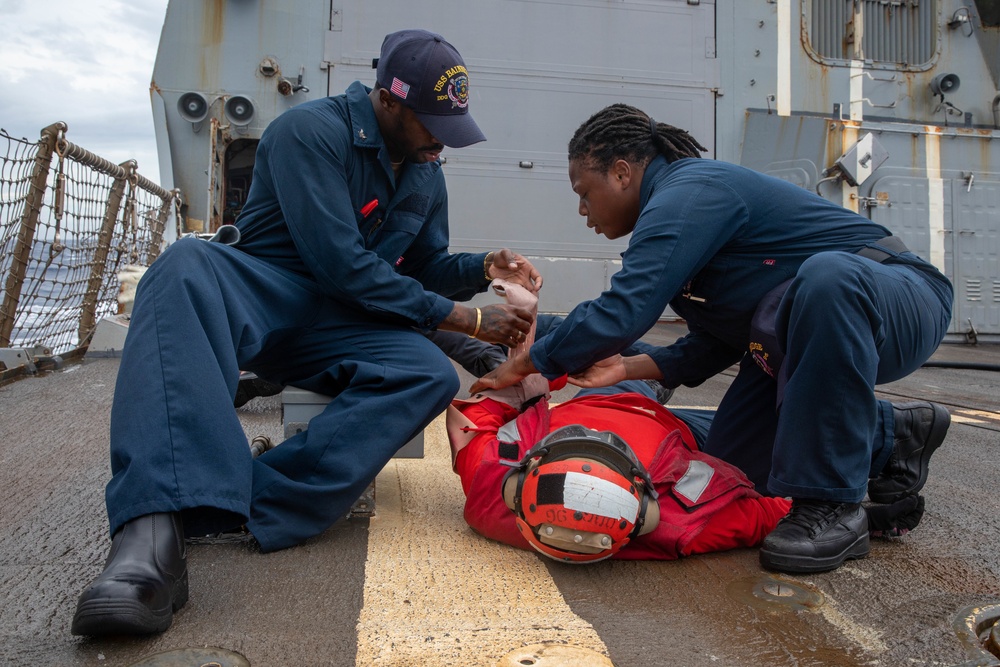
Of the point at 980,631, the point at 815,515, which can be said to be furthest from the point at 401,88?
the point at 980,631

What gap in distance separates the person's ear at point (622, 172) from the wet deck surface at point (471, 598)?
3.88ft

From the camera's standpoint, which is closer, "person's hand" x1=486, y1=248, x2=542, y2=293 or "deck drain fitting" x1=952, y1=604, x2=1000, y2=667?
"deck drain fitting" x1=952, y1=604, x2=1000, y2=667

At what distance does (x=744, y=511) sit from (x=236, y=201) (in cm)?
690

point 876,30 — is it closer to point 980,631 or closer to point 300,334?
point 300,334

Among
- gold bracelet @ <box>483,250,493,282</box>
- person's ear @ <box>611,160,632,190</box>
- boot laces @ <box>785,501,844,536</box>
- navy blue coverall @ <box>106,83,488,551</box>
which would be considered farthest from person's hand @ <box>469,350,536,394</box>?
boot laces @ <box>785,501,844,536</box>

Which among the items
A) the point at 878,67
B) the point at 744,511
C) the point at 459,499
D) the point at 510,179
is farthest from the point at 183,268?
the point at 878,67

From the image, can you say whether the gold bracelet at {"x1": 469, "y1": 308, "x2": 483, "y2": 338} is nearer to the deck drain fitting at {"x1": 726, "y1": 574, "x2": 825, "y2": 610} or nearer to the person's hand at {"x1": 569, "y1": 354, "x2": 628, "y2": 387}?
the person's hand at {"x1": 569, "y1": 354, "x2": 628, "y2": 387}

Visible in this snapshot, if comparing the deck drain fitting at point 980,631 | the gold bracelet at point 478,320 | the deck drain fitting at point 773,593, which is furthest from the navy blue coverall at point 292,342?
the deck drain fitting at point 980,631

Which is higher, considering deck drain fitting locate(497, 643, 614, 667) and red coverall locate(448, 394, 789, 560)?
red coverall locate(448, 394, 789, 560)

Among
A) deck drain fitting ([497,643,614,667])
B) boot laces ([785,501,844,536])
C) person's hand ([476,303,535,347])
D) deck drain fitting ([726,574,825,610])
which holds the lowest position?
deck drain fitting ([726,574,825,610])

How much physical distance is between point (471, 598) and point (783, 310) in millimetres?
1108

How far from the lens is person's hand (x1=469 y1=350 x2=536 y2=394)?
2.59 metres

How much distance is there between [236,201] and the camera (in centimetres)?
802

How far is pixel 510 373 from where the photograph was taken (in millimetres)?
2660
